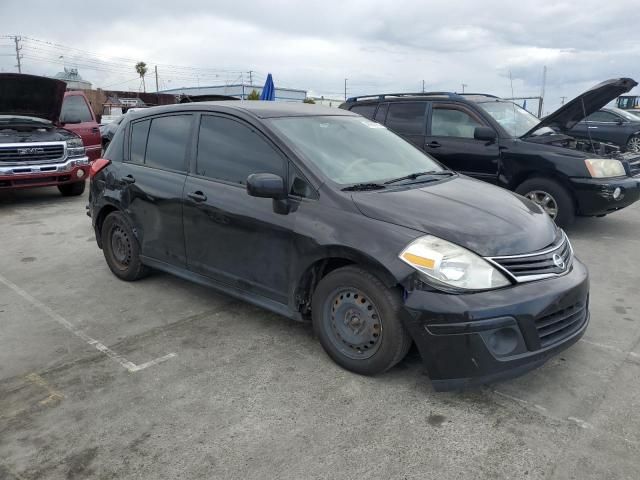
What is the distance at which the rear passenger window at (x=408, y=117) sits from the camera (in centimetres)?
774

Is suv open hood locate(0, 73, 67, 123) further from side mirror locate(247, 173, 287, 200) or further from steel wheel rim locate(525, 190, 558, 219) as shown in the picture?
steel wheel rim locate(525, 190, 558, 219)

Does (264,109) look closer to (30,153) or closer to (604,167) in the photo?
(604,167)

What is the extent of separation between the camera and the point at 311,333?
12.6ft

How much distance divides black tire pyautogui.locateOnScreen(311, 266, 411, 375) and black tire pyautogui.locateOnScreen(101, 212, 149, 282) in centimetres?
218

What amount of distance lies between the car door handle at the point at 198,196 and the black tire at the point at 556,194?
4555 millimetres

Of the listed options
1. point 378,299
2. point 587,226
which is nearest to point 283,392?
point 378,299

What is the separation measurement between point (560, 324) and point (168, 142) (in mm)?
3256

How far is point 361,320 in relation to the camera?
3107 millimetres

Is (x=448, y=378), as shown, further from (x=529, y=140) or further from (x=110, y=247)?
(x=529, y=140)

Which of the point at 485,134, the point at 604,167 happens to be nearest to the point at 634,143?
the point at 604,167

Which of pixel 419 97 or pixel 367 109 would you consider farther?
pixel 367 109

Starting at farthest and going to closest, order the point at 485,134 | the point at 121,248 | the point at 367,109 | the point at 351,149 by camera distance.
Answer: the point at 367,109
the point at 485,134
the point at 121,248
the point at 351,149

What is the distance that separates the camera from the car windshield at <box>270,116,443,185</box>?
11.7 feet

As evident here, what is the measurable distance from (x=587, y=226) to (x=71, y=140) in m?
8.28
